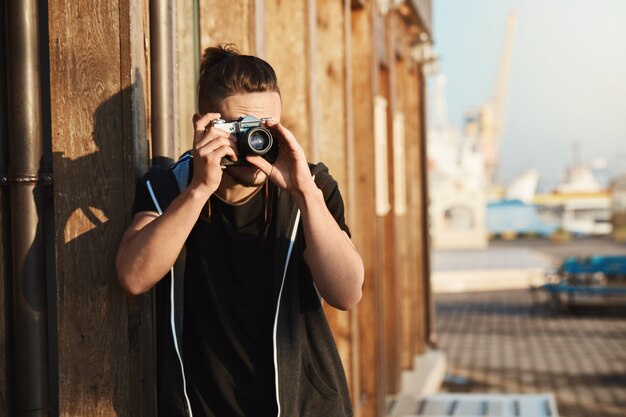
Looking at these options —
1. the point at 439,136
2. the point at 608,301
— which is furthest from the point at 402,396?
the point at 439,136

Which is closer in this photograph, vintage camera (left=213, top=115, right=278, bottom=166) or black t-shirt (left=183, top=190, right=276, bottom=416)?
vintage camera (left=213, top=115, right=278, bottom=166)

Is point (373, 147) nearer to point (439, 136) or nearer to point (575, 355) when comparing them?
point (575, 355)

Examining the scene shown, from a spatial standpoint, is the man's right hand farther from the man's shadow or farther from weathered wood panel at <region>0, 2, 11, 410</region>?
weathered wood panel at <region>0, 2, 11, 410</region>

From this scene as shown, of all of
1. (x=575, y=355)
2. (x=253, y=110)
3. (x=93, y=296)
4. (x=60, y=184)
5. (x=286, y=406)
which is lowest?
(x=575, y=355)

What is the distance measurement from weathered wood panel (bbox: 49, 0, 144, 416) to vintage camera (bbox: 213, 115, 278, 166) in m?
0.62

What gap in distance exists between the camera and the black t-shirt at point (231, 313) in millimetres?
2193

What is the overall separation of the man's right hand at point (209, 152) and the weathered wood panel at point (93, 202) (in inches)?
23.0

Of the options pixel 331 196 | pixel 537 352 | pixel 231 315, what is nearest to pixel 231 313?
pixel 231 315

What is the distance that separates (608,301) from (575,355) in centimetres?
503

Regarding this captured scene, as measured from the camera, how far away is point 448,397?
8.38 metres

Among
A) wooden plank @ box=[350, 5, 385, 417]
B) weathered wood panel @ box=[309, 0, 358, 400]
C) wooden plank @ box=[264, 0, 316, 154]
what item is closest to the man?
wooden plank @ box=[264, 0, 316, 154]

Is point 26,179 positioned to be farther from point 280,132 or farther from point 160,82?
point 280,132

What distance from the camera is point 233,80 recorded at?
2.18 metres

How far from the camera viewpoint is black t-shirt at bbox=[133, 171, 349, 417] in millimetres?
2193
